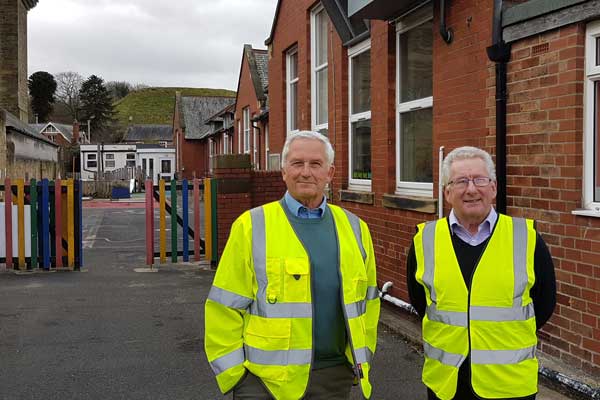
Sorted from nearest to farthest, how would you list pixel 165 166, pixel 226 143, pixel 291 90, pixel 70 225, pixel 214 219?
1. pixel 70 225
2. pixel 214 219
3. pixel 291 90
4. pixel 226 143
5. pixel 165 166

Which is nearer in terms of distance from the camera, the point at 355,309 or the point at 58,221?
the point at 355,309

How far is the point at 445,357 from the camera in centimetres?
256

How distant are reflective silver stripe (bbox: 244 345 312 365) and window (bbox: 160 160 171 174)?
61581 millimetres

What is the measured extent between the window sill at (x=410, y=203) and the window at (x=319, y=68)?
3072 millimetres

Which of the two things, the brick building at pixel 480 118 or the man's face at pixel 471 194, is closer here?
the man's face at pixel 471 194

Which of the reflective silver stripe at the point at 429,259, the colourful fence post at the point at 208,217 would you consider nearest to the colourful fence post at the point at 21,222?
the colourful fence post at the point at 208,217

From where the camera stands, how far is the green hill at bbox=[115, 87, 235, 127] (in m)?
115

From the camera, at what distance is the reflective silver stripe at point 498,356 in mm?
2467

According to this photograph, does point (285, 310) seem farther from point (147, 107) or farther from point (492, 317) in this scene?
point (147, 107)

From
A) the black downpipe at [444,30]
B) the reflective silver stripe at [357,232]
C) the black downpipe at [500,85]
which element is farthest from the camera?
the black downpipe at [444,30]

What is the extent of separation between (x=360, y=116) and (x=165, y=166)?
56.7 metres

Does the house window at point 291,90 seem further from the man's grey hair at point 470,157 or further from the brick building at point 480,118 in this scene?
the man's grey hair at point 470,157

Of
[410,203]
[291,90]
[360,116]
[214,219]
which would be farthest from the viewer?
[291,90]

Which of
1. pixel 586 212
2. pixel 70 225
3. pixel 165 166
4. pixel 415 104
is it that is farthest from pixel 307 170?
pixel 165 166
